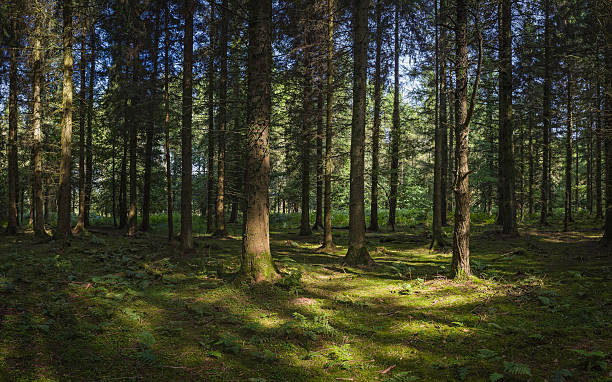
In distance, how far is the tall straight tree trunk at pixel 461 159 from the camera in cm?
767

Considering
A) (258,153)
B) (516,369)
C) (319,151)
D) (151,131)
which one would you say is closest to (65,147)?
(151,131)

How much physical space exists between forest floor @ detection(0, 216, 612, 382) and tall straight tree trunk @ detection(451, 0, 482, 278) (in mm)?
656

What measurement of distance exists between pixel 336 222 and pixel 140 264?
2141 centimetres

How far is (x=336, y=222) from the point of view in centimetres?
2966

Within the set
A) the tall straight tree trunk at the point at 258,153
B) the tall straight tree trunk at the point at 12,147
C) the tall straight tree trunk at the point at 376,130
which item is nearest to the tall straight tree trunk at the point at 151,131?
the tall straight tree trunk at the point at 12,147

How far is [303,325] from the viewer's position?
545 centimetres

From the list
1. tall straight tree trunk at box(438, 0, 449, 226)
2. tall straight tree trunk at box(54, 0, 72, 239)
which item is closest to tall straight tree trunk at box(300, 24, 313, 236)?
tall straight tree trunk at box(438, 0, 449, 226)

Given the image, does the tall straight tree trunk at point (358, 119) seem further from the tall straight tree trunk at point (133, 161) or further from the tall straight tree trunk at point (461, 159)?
the tall straight tree trunk at point (133, 161)

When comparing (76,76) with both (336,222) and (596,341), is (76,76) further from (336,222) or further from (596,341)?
(596,341)

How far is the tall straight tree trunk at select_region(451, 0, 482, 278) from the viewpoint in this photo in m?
7.67

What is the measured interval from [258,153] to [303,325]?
3.97 meters

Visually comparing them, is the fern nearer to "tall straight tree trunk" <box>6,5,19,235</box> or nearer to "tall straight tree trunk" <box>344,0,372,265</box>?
"tall straight tree trunk" <box>344,0,372,265</box>

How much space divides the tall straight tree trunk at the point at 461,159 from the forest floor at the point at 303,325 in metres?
0.66

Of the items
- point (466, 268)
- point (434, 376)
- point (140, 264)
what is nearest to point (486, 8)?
point (466, 268)
